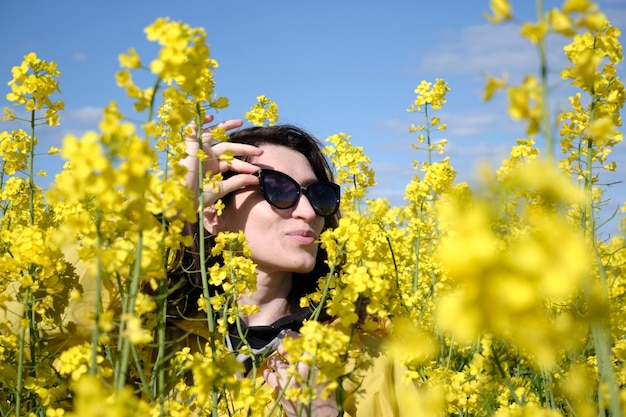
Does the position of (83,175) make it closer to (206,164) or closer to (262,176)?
(206,164)

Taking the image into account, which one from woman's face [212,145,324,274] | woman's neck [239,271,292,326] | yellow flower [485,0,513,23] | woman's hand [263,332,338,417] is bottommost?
woman's hand [263,332,338,417]

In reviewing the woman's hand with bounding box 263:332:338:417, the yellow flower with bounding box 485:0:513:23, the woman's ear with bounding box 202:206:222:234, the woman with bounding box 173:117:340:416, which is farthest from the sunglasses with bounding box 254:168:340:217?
the yellow flower with bounding box 485:0:513:23

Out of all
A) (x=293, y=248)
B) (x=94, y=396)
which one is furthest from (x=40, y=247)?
(x=94, y=396)

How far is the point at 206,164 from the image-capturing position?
2.54m

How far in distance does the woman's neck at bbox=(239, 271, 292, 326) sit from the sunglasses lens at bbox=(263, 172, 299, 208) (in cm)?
34

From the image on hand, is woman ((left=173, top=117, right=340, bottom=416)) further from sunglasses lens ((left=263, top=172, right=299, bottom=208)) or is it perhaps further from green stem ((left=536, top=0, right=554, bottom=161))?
green stem ((left=536, top=0, right=554, bottom=161))

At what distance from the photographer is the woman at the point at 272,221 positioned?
2.69 m

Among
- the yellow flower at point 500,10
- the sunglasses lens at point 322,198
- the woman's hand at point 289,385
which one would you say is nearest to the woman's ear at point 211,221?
the sunglasses lens at point 322,198

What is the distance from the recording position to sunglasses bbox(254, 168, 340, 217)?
110 inches

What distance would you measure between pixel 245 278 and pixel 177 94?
1018mm

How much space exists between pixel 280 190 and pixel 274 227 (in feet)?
0.55

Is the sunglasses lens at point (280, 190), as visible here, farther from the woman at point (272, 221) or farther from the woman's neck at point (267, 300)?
the woman's neck at point (267, 300)

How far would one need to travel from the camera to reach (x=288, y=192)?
281cm

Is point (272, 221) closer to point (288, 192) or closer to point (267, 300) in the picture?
point (288, 192)
